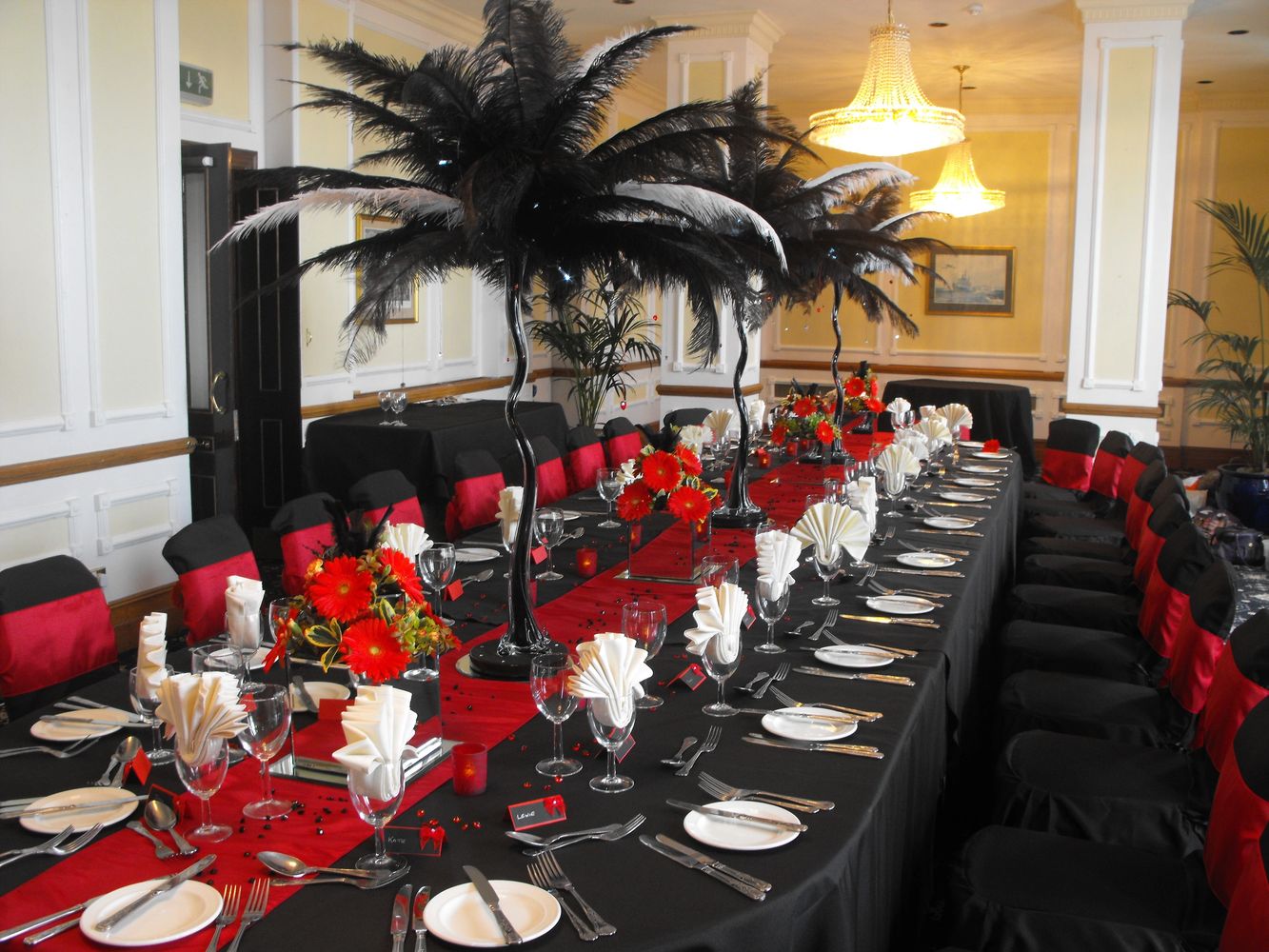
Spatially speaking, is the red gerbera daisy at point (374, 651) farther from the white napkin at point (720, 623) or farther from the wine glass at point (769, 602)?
the wine glass at point (769, 602)

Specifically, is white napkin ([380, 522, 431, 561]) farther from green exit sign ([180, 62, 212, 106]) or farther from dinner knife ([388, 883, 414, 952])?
green exit sign ([180, 62, 212, 106])

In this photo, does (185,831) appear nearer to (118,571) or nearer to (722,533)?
(722,533)

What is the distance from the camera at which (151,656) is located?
206cm

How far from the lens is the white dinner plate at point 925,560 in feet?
11.9

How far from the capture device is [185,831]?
1.78 metres

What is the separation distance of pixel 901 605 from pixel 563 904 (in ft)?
5.78

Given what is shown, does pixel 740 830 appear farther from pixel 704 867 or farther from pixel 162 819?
pixel 162 819

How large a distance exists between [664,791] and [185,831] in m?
0.77

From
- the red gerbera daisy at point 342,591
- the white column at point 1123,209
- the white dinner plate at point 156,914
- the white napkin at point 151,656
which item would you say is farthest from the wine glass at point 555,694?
the white column at point 1123,209

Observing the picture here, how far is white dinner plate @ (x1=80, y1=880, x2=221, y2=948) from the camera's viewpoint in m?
1.46

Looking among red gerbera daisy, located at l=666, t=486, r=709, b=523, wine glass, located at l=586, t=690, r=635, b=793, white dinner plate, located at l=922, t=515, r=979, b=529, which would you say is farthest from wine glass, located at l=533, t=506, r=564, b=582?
white dinner plate, located at l=922, t=515, r=979, b=529

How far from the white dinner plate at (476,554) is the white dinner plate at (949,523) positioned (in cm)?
169

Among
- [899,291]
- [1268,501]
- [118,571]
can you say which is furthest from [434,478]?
[899,291]

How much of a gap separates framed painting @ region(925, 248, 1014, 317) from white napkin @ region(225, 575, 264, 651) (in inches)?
426
